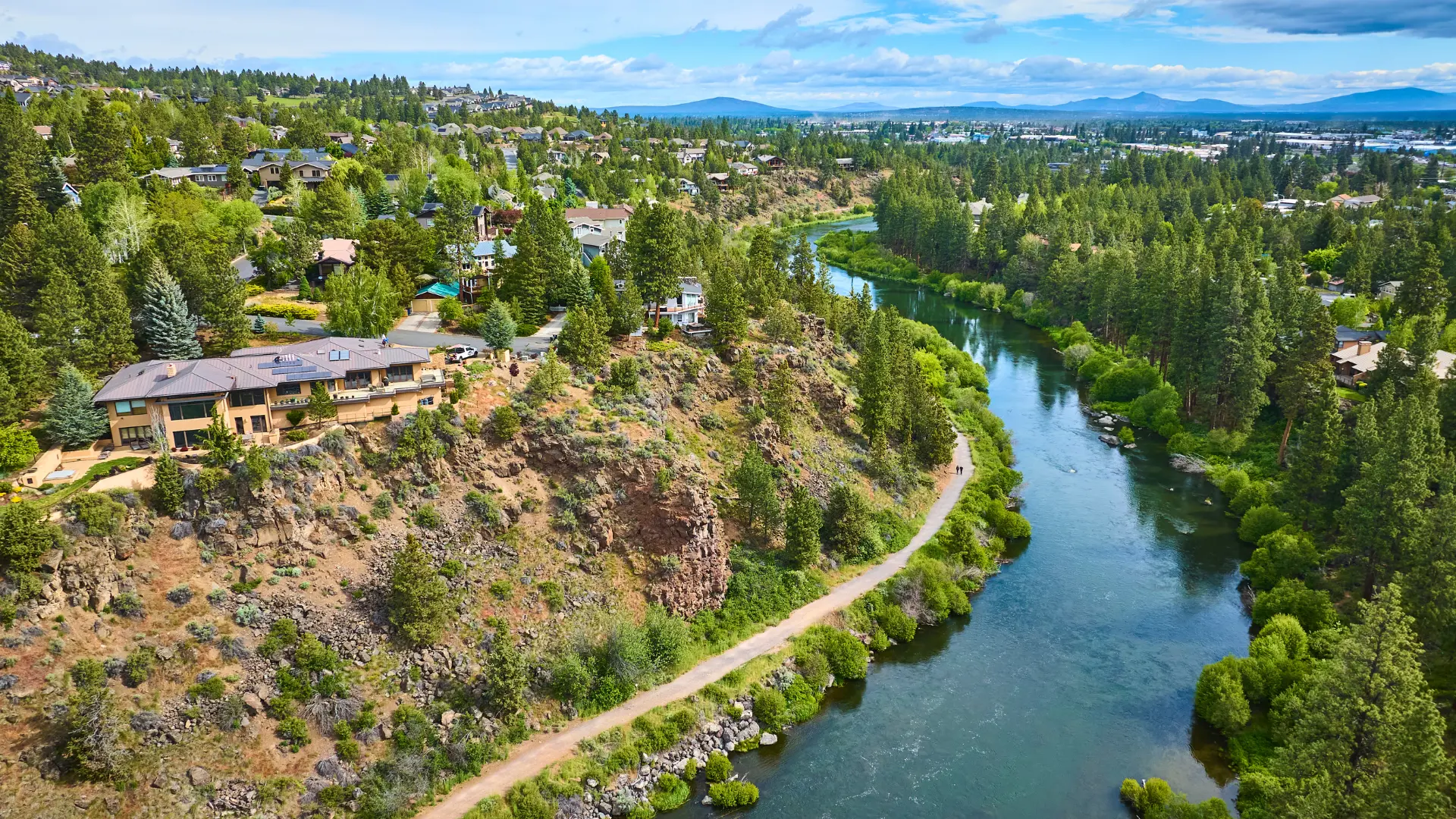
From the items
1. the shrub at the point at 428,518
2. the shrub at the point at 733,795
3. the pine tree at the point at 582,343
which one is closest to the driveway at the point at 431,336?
the pine tree at the point at 582,343

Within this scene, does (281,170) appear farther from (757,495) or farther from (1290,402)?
(1290,402)

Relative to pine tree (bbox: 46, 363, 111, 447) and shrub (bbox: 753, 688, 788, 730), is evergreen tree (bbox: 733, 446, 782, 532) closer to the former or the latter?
shrub (bbox: 753, 688, 788, 730)

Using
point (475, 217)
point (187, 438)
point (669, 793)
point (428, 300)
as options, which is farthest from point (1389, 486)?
point (475, 217)


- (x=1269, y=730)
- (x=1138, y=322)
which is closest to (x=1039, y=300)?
(x=1138, y=322)

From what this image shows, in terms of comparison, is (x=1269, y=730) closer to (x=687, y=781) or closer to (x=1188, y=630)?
(x=1188, y=630)

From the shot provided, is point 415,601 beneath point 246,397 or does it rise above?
beneath

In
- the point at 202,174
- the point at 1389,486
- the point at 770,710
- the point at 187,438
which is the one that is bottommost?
the point at 770,710

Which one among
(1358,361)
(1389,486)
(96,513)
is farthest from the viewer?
(1358,361)

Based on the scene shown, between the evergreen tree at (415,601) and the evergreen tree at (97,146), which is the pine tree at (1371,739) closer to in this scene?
the evergreen tree at (415,601)
